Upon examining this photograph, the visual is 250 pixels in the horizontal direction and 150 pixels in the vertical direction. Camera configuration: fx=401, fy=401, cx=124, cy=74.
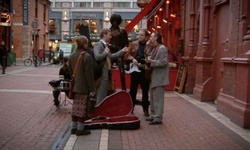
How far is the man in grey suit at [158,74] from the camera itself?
8148mm

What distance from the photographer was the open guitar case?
7.55m

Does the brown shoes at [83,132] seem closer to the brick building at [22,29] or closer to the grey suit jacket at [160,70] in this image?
the grey suit jacket at [160,70]

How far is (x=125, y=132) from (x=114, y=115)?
0.57 meters

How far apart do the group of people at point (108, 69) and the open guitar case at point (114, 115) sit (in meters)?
0.29

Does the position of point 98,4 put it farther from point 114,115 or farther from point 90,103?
point 90,103

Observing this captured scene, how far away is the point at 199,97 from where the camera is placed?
1196cm

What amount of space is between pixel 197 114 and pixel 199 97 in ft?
8.19

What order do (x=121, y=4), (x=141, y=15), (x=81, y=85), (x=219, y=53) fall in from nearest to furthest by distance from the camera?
(x=81, y=85), (x=219, y=53), (x=141, y=15), (x=121, y=4)

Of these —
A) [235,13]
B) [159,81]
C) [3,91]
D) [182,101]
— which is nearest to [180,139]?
[159,81]

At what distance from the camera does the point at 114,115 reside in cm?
786

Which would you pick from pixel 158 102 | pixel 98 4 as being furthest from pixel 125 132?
pixel 98 4

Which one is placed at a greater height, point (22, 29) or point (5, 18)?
point (5, 18)

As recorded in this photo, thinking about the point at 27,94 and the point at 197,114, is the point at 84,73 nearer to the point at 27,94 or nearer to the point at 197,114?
the point at 197,114

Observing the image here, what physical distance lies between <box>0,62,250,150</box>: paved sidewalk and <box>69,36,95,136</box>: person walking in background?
0.31m
